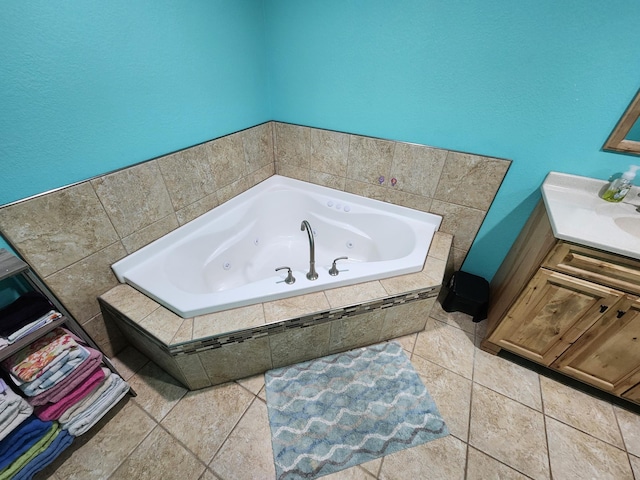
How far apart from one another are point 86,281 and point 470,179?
6.77 feet

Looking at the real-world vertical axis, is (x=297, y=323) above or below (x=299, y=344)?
above

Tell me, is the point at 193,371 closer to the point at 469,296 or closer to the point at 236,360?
the point at 236,360

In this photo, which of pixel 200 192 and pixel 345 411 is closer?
pixel 345 411

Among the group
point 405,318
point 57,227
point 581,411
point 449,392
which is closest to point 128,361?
point 57,227

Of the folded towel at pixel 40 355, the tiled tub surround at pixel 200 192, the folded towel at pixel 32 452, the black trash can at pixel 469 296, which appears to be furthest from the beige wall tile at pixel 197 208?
the black trash can at pixel 469 296

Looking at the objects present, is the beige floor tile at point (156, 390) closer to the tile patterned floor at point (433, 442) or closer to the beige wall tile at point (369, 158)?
the tile patterned floor at point (433, 442)

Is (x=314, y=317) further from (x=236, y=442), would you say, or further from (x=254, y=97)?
(x=254, y=97)

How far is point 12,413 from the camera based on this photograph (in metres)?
0.82

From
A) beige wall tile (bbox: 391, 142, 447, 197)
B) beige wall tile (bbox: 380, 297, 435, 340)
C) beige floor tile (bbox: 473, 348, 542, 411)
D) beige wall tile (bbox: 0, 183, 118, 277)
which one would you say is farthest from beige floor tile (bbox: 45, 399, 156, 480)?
beige wall tile (bbox: 391, 142, 447, 197)

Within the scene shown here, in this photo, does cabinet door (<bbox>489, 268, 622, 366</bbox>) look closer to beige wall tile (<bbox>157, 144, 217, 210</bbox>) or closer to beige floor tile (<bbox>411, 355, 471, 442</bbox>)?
beige floor tile (<bbox>411, 355, 471, 442</bbox>)

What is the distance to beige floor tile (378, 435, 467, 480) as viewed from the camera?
41.2 inches

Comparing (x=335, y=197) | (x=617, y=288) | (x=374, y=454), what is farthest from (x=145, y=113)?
(x=617, y=288)

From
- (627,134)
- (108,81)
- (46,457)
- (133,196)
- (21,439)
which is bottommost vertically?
(46,457)

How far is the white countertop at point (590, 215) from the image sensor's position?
0.97 m
